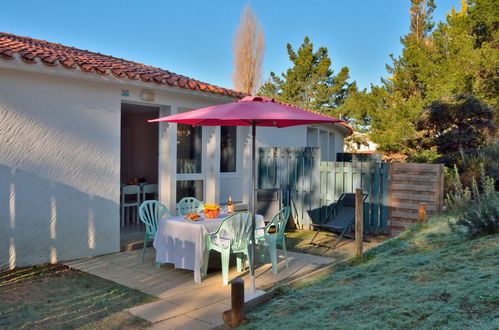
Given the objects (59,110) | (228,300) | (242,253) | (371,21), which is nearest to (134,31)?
(371,21)

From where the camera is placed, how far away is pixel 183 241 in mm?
5480

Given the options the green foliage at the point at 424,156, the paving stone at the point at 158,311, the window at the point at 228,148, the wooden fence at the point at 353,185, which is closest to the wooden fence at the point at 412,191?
the wooden fence at the point at 353,185

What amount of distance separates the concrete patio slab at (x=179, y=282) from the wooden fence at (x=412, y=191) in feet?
8.14

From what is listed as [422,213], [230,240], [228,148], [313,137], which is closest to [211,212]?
[230,240]

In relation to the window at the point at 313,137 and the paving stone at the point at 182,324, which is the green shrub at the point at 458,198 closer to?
the paving stone at the point at 182,324

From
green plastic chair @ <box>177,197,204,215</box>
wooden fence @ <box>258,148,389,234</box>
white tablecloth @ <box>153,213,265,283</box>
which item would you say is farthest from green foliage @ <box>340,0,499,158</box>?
white tablecloth @ <box>153,213,265,283</box>

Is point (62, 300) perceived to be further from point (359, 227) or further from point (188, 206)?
point (359, 227)

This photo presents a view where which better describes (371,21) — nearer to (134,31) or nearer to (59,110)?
(134,31)

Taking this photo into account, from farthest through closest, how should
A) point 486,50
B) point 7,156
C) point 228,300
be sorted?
1. point 486,50
2. point 7,156
3. point 228,300

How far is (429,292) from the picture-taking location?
11.4 ft

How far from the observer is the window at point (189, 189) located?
8109 mm

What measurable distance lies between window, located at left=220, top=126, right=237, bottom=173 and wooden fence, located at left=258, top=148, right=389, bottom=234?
2.58 ft

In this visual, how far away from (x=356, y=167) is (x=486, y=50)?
12.2m

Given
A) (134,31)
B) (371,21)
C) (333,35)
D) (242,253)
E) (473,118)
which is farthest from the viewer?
(333,35)
